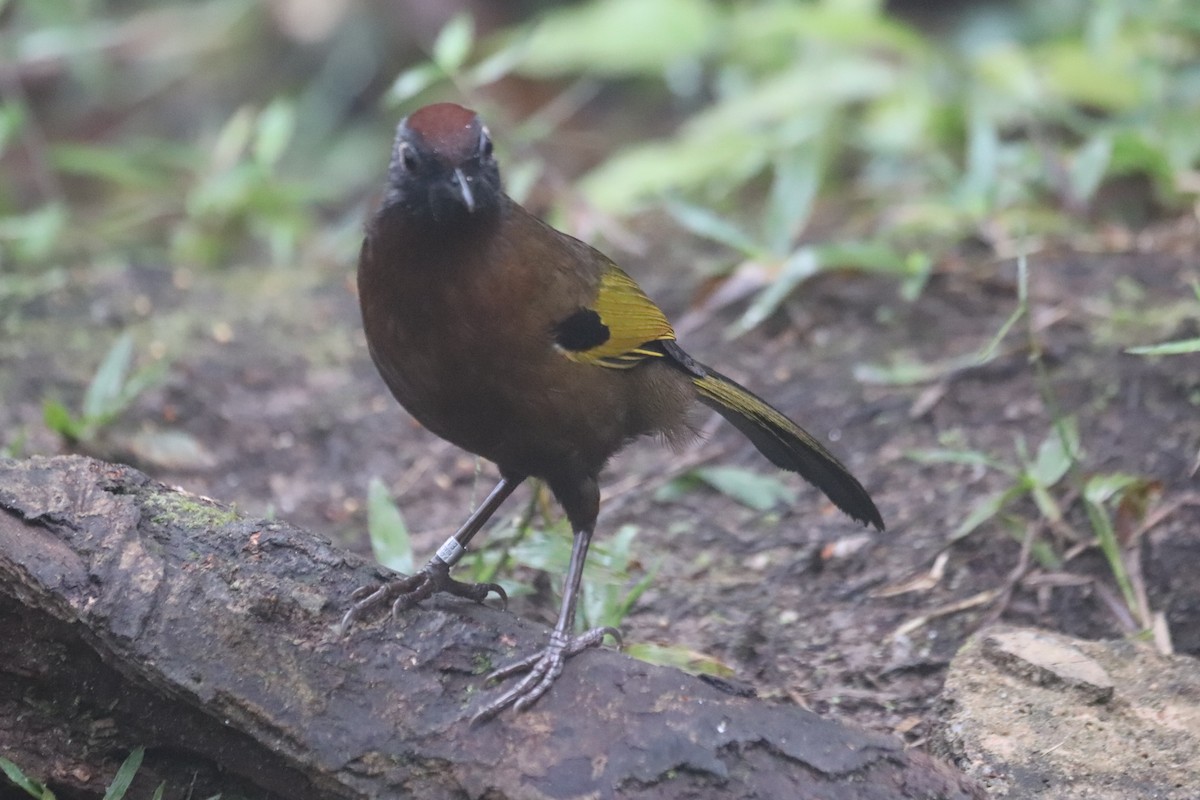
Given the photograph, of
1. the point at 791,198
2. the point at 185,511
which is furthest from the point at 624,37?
the point at 185,511

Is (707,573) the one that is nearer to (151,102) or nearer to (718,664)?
(718,664)

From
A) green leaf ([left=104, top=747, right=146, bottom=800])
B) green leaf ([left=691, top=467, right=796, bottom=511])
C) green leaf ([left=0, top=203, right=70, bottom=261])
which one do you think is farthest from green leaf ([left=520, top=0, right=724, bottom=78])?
green leaf ([left=104, top=747, right=146, bottom=800])

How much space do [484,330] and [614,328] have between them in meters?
0.47

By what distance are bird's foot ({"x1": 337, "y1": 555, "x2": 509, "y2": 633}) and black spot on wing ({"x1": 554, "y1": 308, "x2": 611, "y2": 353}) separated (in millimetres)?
644

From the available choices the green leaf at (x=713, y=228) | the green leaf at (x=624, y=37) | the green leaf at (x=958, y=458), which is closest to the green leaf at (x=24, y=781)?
the green leaf at (x=958, y=458)

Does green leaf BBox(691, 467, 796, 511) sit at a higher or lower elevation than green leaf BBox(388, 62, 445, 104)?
lower

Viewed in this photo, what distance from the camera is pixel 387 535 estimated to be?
3.85m

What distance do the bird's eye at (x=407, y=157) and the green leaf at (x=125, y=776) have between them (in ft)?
4.79

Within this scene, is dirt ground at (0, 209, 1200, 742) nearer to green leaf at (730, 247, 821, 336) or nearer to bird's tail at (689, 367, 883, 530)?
green leaf at (730, 247, 821, 336)

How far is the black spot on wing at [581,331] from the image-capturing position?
330cm

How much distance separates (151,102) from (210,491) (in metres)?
6.47

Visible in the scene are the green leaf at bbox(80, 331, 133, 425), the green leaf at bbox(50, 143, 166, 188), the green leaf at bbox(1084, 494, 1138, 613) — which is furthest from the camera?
the green leaf at bbox(50, 143, 166, 188)

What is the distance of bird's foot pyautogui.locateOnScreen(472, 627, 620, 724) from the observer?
2.60 meters

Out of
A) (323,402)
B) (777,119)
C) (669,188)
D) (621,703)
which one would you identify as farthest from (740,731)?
(777,119)
